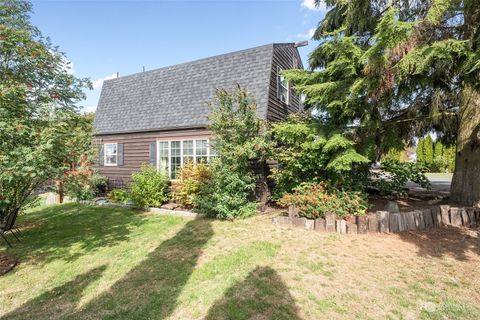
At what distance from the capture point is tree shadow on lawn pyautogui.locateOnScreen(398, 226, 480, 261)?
4.96 m

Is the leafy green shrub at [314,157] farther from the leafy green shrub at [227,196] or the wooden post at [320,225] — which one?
the wooden post at [320,225]

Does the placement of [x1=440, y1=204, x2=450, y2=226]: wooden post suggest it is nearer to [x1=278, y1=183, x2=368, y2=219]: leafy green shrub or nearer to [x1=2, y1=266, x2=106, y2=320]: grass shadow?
[x1=278, y1=183, x2=368, y2=219]: leafy green shrub

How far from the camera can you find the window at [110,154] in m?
13.3

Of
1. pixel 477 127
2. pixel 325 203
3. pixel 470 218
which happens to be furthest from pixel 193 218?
pixel 477 127

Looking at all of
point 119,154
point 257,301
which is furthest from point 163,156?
point 257,301

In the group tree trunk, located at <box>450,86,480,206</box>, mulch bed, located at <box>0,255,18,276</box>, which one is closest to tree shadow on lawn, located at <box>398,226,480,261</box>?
tree trunk, located at <box>450,86,480,206</box>

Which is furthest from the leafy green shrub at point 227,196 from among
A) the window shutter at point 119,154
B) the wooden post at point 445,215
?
the window shutter at point 119,154

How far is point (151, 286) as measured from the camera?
403 cm

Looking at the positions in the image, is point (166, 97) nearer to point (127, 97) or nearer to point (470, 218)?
point (127, 97)

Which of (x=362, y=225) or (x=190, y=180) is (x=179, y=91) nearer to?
(x=190, y=180)

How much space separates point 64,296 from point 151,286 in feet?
4.25

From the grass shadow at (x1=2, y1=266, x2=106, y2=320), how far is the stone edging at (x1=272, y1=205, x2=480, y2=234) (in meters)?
4.97

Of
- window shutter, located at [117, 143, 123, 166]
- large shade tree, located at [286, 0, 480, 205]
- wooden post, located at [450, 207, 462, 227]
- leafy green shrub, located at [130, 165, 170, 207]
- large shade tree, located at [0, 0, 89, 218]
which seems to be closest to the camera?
large shade tree, located at [0, 0, 89, 218]

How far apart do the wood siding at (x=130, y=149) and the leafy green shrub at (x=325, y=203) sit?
5.87 meters
